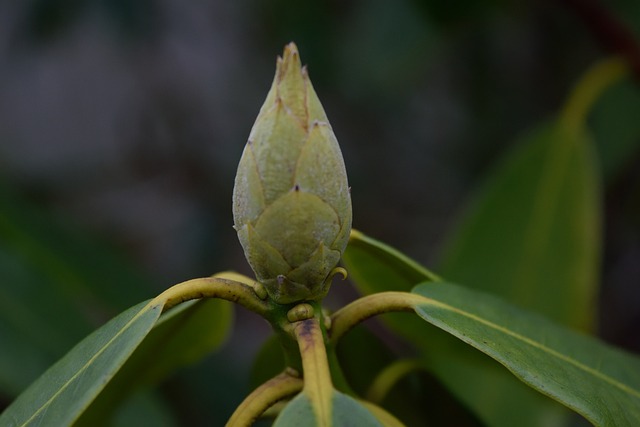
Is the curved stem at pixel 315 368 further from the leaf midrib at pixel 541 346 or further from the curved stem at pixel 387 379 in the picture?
the curved stem at pixel 387 379

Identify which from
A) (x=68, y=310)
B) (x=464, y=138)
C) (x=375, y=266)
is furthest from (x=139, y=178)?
(x=375, y=266)

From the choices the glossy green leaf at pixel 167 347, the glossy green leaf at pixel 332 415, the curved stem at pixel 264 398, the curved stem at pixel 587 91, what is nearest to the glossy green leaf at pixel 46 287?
the glossy green leaf at pixel 167 347

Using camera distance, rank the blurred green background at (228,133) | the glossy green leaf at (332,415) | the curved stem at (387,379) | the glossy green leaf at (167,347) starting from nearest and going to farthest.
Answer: the glossy green leaf at (332,415)
the glossy green leaf at (167,347)
the curved stem at (387,379)
the blurred green background at (228,133)

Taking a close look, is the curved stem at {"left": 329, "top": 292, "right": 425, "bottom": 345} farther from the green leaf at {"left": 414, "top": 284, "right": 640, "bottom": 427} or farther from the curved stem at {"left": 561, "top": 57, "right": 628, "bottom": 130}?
the curved stem at {"left": 561, "top": 57, "right": 628, "bottom": 130}

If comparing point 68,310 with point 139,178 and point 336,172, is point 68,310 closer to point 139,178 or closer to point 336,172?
point 336,172

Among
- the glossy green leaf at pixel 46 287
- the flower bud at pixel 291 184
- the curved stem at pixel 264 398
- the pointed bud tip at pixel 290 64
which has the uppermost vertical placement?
the pointed bud tip at pixel 290 64

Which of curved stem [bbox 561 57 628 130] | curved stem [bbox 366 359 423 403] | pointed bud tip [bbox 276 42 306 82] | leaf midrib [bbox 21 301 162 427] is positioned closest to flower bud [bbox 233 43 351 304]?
pointed bud tip [bbox 276 42 306 82]

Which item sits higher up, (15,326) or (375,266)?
(375,266)
